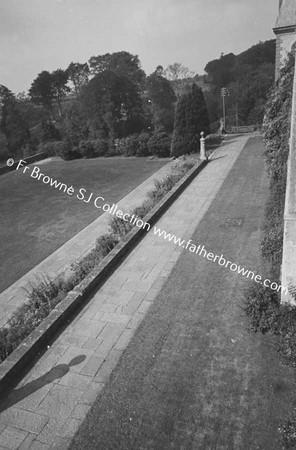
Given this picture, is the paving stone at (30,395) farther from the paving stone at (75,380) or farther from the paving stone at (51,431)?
the paving stone at (51,431)

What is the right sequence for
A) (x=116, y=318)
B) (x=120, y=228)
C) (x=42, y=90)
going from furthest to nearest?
1. (x=42, y=90)
2. (x=120, y=228)
3. (x=116, y=318)

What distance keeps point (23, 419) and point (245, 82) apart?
186ft

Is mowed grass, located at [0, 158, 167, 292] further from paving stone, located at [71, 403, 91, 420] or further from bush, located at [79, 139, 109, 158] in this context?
paving stone, located at [71, 403, 91, 420]

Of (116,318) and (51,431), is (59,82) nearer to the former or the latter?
(116,318)

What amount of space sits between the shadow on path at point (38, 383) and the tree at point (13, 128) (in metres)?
44.0

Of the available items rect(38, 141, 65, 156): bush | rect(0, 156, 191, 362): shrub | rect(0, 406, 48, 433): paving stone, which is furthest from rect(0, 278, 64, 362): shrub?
rect(38, 141, 65, 156): bush

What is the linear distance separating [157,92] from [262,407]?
4796cm

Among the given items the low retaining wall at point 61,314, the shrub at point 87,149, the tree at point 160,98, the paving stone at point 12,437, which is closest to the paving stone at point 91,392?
the paving stone at point 12,437

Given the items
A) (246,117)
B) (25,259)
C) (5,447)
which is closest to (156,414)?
(5,447)

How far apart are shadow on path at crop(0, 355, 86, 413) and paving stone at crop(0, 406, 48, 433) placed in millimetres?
159

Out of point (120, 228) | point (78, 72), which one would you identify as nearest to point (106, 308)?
point (120, 228)

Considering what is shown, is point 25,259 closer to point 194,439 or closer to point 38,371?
point 38,371

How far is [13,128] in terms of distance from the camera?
4534cm

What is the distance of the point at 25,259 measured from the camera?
12625 millimetres
